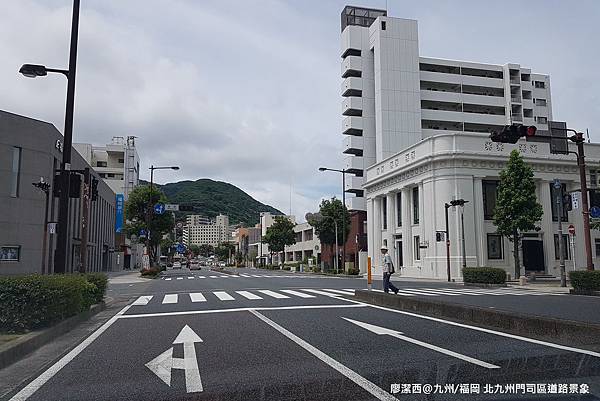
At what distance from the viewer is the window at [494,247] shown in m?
41.2

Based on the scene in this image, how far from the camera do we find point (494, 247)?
41.4 m

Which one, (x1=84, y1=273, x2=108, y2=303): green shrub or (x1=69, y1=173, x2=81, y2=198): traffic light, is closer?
(x1=69, y1=173, x2=81, y2=198): traffic light

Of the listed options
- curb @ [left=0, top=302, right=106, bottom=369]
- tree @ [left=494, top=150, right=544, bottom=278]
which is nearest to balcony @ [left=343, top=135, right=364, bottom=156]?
tree @ [left=494, top=150, right=544, bottom=278]

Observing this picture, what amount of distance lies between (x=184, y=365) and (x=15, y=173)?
1197 inches

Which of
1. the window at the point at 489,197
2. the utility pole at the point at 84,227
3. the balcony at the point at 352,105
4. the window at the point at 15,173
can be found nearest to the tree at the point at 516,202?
the window at the point at 489,197

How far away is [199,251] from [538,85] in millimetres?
142856

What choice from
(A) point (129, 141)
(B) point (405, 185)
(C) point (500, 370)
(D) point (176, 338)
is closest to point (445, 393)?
(C) point (500, 370)

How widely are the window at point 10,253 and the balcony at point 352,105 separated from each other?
155ft

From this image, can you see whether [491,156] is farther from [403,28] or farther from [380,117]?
[403,28]

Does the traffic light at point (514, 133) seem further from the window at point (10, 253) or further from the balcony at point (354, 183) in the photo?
the balcony at point (354, 183)

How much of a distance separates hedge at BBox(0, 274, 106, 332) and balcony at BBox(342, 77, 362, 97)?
2483 inches

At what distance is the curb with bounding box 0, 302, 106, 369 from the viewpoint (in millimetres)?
7637

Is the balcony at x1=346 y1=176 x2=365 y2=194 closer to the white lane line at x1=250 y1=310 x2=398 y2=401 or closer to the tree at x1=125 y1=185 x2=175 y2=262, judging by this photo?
the tree at x1=125 y1=185 x2=175 y2=262

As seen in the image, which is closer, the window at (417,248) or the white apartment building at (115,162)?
the window at (417,248)
